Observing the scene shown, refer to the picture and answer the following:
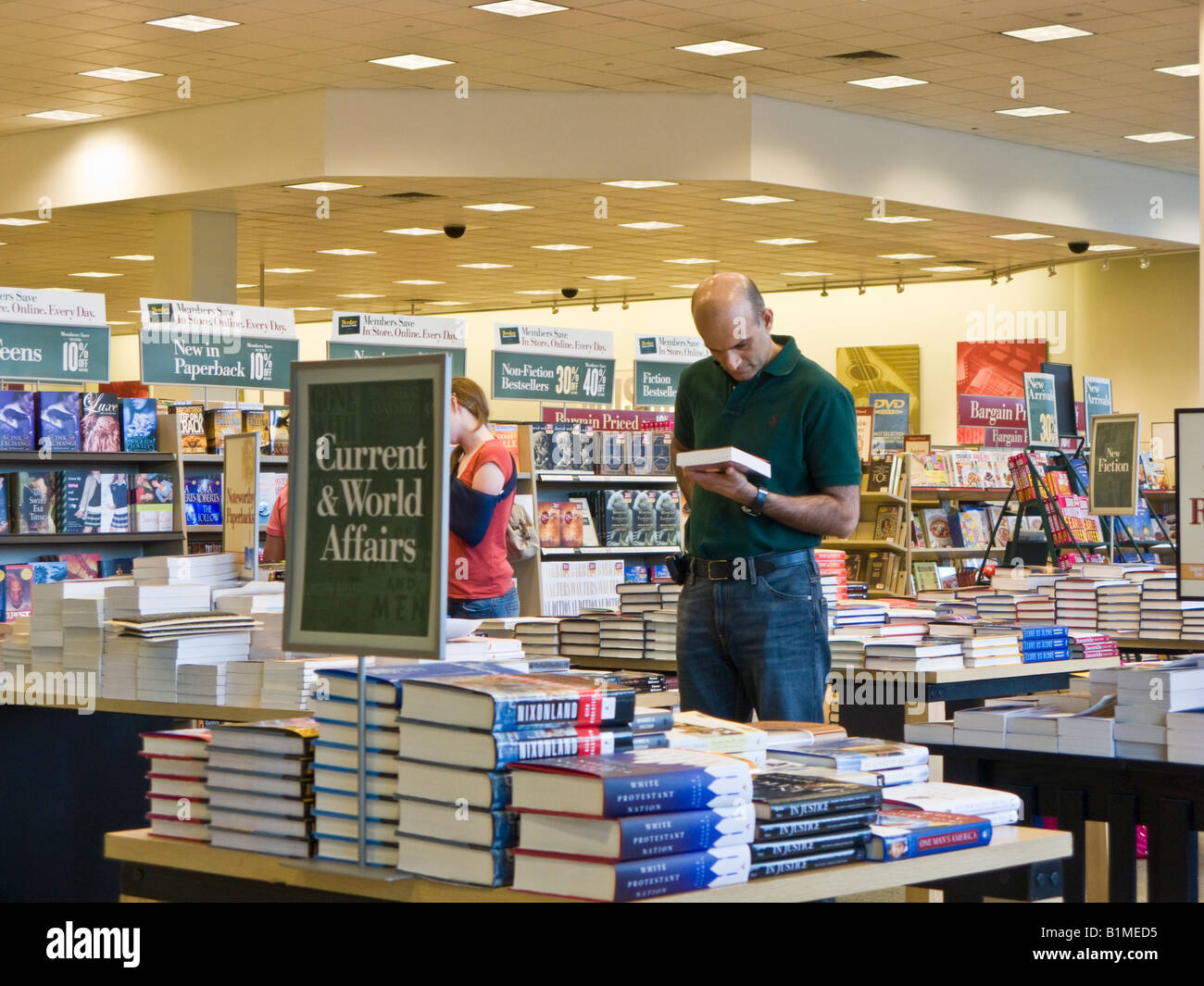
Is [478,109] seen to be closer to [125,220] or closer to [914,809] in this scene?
[125,220]

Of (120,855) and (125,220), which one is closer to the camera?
(120,855)

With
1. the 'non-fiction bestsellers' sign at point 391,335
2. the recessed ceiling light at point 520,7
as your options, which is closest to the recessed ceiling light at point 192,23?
the recessed ceiling light at point 520,7

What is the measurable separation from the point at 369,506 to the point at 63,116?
11617 millimetres

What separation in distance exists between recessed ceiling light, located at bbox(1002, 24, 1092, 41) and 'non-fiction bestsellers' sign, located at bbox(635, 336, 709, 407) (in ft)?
9.47

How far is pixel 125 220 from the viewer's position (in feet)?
46.0

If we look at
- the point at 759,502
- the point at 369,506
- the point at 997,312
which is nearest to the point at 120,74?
the point at 759,502

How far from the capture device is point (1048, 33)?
10461mm

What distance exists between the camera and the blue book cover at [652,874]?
1.81m

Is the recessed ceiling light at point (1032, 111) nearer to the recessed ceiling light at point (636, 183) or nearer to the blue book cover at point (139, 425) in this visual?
the recessed ceiling light at point (636, 183)

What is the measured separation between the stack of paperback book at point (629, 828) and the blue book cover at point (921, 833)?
0.73ft

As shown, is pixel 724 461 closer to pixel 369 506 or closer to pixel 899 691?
pixel 369 506
